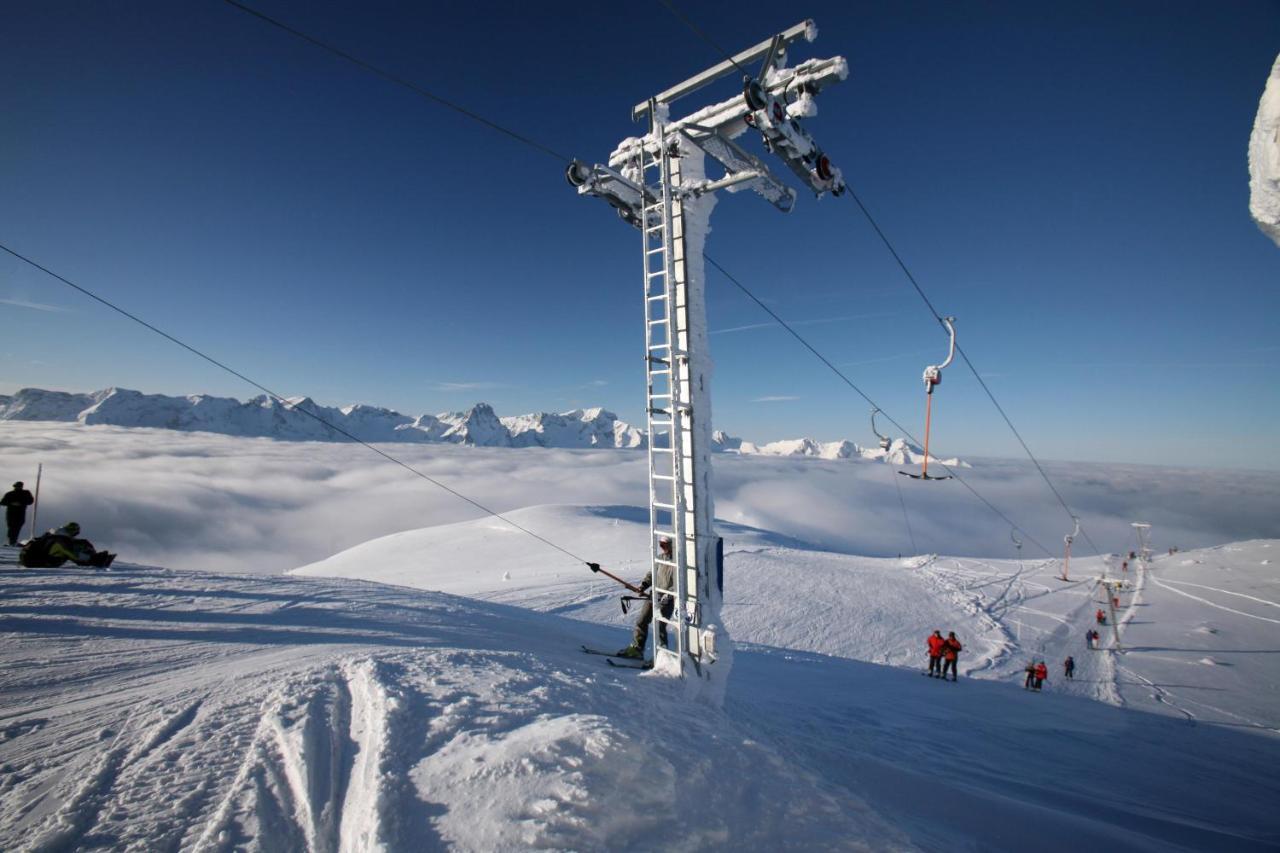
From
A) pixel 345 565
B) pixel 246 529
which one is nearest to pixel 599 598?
pixel 345 565

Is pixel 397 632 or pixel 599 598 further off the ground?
pixel 397 632

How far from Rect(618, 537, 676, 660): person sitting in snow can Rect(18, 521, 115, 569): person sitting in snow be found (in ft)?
34.5

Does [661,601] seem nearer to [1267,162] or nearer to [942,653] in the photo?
[1267,162]

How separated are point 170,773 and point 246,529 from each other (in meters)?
252

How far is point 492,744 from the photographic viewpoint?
12.8 ft

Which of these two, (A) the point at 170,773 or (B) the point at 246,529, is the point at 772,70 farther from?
(B) the point at 246,529

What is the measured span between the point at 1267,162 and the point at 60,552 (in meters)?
21.1

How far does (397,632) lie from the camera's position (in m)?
7.91

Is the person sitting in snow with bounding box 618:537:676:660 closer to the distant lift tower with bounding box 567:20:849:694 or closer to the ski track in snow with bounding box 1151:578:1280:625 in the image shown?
the distant lift tower with bounding box 567:20:849:694

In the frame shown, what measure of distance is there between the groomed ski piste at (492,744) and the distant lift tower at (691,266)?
96cm

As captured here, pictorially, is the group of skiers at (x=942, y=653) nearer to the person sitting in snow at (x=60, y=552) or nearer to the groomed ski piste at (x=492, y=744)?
the groomed ski piste at (x=492, y=744)

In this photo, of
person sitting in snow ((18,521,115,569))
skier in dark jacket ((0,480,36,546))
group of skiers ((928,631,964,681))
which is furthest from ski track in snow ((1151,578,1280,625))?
skier in dark jacket ((0,480,36,546))

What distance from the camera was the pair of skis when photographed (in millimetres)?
7604

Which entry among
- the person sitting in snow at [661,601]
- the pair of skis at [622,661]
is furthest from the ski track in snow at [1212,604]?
the pair of skis at [622,661]
